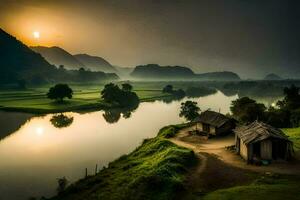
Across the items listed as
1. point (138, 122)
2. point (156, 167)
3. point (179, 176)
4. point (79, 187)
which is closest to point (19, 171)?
point (79, 187)

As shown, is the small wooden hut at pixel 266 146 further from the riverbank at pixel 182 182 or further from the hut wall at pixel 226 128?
the hut wall at pixel 226 128

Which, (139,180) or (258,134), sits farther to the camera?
(258,134)

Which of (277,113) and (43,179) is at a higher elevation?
(277,113)

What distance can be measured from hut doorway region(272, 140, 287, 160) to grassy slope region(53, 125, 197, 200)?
32.4 feet

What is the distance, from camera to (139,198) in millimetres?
29562

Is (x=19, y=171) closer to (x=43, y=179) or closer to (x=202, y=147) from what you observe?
(x=43, y=179)

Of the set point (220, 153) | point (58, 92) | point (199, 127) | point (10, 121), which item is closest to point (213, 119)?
point (199, 127)

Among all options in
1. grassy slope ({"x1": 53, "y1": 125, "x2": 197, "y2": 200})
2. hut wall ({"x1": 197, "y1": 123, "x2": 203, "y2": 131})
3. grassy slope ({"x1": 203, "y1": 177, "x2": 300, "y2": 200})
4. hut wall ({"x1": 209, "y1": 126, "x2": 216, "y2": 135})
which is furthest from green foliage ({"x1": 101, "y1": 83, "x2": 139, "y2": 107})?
grassy slope ({"x1": 203, "y1": 177, "x2": 300, "y2": 200})

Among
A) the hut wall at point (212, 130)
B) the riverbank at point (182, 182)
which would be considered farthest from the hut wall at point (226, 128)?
the riverbank at point (182, 182)

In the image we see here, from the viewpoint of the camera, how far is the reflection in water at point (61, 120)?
271 feet

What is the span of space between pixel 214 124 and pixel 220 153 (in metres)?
13.5

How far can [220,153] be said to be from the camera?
45469 millimetres

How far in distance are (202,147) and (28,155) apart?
2732 cm

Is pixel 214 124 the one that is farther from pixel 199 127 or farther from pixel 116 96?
pixel 116 96
